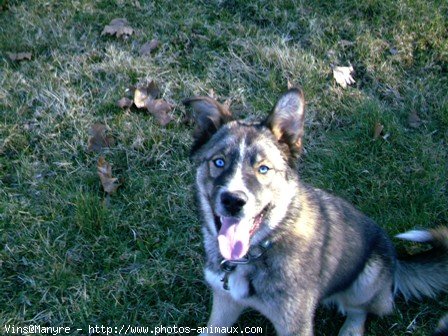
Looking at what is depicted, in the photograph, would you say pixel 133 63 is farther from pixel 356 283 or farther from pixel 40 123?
pixel 356 283

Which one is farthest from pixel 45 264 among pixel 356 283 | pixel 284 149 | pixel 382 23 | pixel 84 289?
pixel 382 23

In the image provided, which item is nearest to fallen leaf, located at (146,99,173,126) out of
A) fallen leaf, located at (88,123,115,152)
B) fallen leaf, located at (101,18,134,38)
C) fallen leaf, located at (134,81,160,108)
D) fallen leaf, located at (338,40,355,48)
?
fallen leaf, located at (134,81,160,108)

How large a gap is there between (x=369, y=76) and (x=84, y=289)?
3.55 metres

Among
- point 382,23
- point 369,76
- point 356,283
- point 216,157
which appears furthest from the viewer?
point 382,23

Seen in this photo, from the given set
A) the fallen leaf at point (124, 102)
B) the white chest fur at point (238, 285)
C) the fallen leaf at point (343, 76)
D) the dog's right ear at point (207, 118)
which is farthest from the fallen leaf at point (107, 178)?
the fallen leaf at point (343, 76)

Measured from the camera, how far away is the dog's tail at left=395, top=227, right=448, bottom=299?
349 cm

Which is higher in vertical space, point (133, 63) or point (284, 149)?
point (284, 149)

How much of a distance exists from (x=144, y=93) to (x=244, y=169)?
2.32m

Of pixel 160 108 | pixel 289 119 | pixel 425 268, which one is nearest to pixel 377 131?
pixel 425 268

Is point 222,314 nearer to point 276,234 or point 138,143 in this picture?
point 276,234

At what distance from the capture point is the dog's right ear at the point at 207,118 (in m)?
3.21

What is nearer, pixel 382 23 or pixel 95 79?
pixel 95 79

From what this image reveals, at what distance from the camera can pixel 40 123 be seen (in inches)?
183

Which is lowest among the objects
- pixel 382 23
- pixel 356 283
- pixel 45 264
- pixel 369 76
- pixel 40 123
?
pixel 45 264
